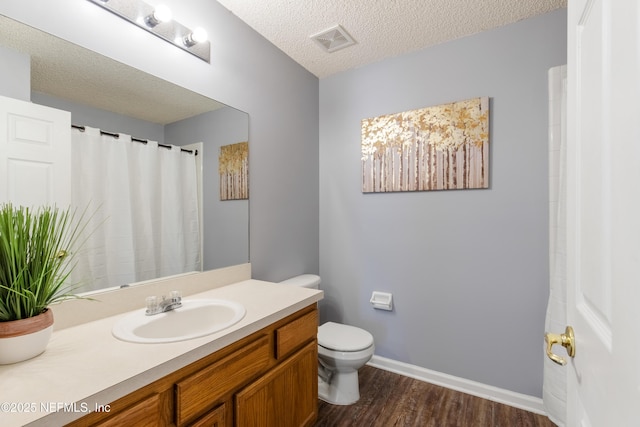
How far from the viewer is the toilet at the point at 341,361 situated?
1821 mm

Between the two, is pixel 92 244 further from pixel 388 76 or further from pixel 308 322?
pixel 388 76

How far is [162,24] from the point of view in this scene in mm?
1455

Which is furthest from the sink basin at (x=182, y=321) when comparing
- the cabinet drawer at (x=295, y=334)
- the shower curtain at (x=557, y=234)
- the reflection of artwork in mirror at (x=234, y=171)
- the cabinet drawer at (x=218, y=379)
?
the shower curtain at (x=557, y=234)

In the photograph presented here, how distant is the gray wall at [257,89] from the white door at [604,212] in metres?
1.64

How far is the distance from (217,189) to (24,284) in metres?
1.02

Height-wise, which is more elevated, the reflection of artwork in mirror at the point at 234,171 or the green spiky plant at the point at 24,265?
the reflection of artwork in mirror at the point at 234,171

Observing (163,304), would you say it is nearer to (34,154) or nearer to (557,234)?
(34,154)

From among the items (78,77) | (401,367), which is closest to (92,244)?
(78,77)

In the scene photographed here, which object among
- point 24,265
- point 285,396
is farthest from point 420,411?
point 24,265

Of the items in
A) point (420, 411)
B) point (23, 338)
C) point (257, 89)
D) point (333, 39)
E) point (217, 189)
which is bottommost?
point (420, 411)

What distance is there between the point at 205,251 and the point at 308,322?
706mm

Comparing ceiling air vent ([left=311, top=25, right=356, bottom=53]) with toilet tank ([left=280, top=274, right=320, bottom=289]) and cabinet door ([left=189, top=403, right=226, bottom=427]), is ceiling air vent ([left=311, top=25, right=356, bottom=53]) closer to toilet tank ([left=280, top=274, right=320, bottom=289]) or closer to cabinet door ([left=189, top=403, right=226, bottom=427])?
toilet tank ([left=280, top=274, right=320, bottom=289])

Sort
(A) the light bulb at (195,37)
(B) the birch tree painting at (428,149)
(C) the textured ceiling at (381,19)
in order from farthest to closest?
(B) the birch tree painting at (428,149) < (C) the textured ceiling at (381,19) < (A) the light bulb at (195,37)

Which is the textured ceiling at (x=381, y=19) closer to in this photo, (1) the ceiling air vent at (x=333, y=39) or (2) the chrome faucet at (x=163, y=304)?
(1) the ceiling air vent at (x=333, y=39)
